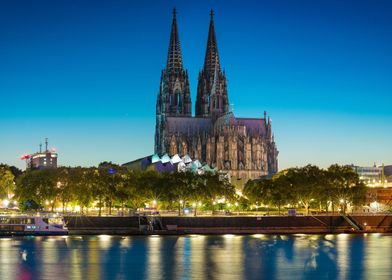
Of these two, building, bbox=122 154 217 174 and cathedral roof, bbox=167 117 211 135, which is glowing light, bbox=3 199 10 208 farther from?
cathedral roof, bbox=167 117 211 135

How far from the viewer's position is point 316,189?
12250cm

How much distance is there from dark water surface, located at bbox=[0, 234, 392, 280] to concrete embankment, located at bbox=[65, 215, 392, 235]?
470cm

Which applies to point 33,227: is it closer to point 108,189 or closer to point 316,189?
point 108,189

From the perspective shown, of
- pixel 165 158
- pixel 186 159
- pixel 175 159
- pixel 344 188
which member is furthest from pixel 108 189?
pixel 186 159

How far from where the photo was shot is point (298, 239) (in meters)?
98.6

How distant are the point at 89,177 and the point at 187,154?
2800 inches

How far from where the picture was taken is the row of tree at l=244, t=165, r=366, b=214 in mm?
121688

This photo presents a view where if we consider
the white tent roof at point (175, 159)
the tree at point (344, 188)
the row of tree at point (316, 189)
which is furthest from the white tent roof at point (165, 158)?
the tree at point (344, 188)

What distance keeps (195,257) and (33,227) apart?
2960cm

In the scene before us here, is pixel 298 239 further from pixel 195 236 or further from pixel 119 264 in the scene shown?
pixel 119 264

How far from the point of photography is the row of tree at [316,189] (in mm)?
121688

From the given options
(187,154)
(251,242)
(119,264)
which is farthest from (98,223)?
(187,154)

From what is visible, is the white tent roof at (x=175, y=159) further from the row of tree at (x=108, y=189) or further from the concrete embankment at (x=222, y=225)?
the concrete embankment at (x=222, y=225)

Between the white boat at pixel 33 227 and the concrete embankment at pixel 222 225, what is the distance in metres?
3.41
